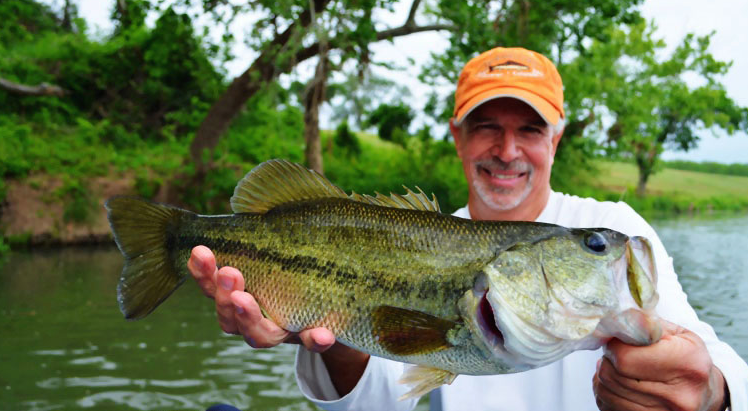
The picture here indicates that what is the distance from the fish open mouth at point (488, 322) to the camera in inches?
66.2

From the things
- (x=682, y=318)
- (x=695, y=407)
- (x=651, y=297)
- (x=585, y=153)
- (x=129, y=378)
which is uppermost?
(x=585, y=153)

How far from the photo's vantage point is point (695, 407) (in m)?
1.76

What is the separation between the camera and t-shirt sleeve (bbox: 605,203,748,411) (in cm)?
185

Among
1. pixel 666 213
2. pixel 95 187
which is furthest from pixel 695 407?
pixel 666 213

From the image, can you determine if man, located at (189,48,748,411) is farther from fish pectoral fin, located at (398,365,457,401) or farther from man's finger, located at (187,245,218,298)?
fish pectoral fin, located at (398,365,457,401)

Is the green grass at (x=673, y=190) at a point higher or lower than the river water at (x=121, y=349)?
higher

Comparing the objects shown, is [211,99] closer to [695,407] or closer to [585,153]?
[585,153]

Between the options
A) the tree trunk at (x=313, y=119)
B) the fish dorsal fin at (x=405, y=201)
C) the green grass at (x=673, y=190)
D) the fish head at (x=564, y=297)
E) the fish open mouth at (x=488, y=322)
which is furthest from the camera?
the green grass at (x=673, y=190)

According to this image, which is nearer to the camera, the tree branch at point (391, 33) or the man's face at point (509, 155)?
the man's face at point (509, 155)

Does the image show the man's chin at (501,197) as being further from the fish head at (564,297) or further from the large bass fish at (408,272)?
the fish head at (564,297)

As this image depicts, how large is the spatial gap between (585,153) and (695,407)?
2592 centimetres

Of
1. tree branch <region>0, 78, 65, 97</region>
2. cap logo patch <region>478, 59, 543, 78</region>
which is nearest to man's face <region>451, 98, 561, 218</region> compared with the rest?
cap logo patch <region>478, 59, 543, 78</region>

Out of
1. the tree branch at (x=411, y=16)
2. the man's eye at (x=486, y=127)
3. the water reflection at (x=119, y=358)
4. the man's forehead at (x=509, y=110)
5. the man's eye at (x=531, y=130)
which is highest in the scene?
the tree branch at (x=411, y=16)

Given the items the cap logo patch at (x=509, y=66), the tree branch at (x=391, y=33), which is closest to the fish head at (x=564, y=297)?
the cap logo patch at (x=509, y=66)
